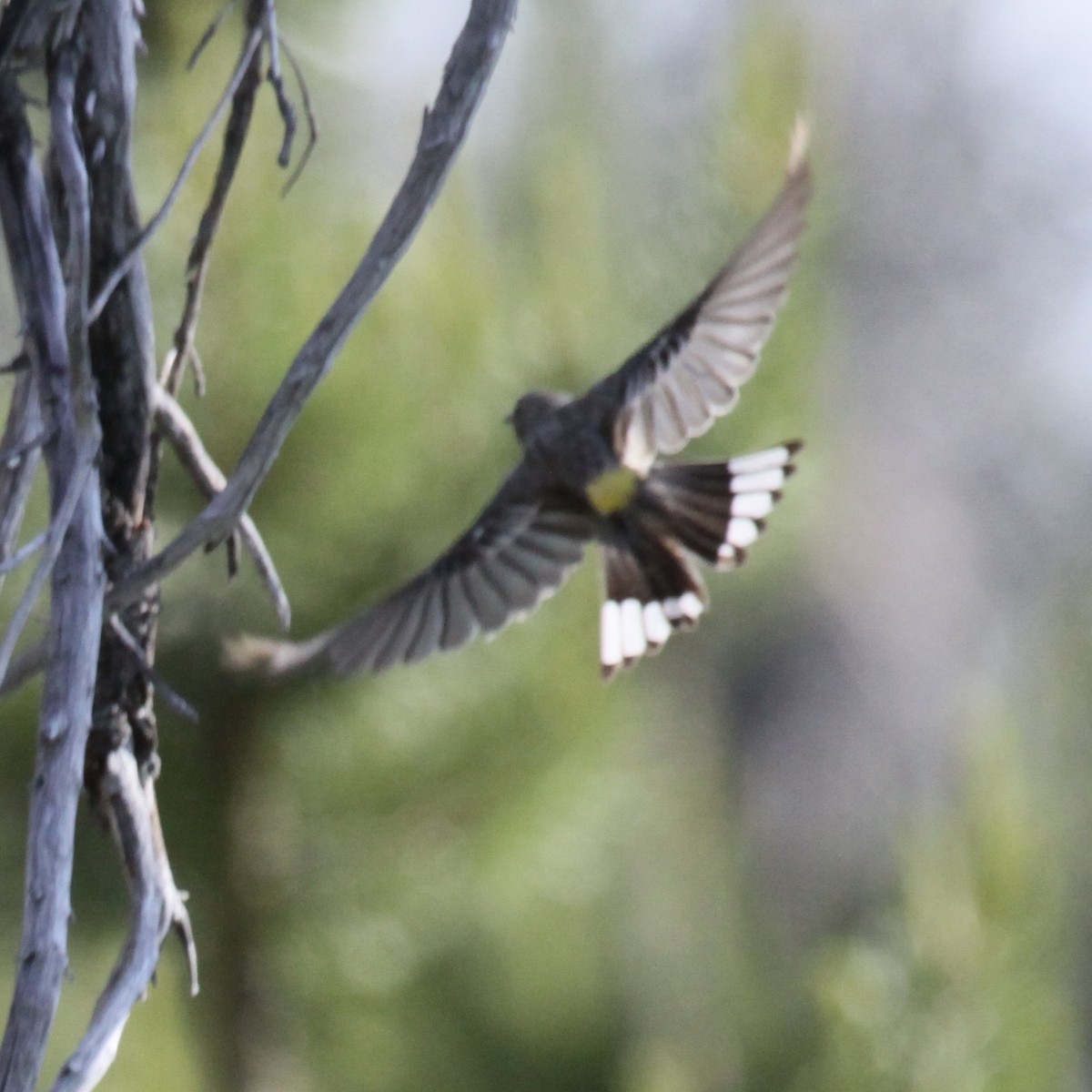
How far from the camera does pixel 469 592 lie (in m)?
1.60

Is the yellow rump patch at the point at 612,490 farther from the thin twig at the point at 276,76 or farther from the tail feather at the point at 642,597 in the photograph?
the thin twig at the point at 276,76

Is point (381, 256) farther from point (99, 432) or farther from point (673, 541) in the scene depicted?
point (673, 541)

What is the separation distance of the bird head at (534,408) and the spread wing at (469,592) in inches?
1.9

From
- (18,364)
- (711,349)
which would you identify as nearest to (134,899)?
(18,364)

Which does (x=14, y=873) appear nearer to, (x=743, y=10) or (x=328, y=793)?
(x=328, y=793)

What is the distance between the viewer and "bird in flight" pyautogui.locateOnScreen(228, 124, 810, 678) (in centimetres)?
150

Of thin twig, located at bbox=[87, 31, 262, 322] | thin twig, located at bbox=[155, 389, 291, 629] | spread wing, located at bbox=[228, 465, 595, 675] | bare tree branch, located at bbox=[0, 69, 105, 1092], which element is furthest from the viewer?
spread wing, located at bbox=[228, 465, 595, 675]

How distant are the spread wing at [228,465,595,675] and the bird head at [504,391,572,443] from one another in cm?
5

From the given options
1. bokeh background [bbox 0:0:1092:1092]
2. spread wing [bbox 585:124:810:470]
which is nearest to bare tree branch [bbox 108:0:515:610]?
spread wing [bbox 585:124:810:470]

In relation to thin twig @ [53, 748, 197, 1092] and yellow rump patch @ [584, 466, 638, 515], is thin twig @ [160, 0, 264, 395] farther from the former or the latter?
yellow rump patch @ [584, 466, 638, 515]

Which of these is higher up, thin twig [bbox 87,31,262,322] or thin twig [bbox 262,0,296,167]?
thin twig [bbox 262,0,296,167]

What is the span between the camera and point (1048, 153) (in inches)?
234

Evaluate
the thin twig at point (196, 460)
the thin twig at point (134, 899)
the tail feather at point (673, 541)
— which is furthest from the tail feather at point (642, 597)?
the thin twig at point (134, 899)

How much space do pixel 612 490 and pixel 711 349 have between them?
234mm
